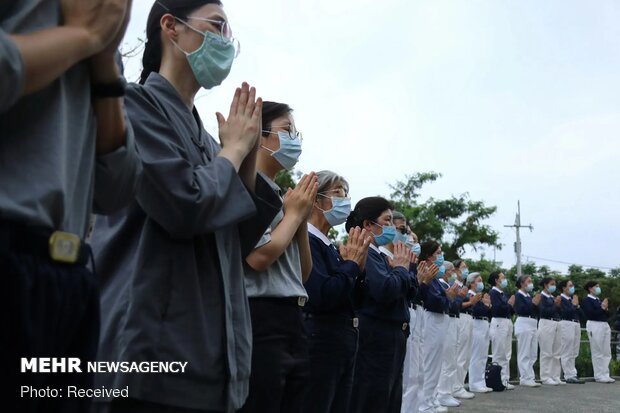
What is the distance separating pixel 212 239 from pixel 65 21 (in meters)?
1.06

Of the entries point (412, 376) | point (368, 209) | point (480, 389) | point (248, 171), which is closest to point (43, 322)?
point (248, 171)

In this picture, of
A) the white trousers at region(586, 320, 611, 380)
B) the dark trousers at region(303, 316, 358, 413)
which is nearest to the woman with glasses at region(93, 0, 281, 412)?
the dark trousers at region(303, 316, 358, 413)

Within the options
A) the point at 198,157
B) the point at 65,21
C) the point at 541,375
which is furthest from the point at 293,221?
the point at 541,375

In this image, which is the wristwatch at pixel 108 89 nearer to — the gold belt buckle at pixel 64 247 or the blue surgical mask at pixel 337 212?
the gold belt buckle at pixel 64 247

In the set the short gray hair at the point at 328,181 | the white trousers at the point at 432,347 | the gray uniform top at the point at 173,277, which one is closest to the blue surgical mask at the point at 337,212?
the short gray hair at the point at 328,181

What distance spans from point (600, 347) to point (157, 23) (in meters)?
20.1

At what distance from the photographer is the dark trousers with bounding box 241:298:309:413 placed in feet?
11.7

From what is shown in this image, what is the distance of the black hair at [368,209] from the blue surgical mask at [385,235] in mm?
98

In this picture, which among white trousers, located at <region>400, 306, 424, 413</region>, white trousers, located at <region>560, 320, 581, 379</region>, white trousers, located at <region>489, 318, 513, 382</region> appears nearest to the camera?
white trousers, located at <region>400, 306, 424, 413</region>

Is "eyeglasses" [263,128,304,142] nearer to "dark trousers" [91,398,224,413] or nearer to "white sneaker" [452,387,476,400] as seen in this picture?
"dark trousers" [91,398,224,413]

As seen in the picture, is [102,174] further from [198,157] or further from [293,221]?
[293,221]

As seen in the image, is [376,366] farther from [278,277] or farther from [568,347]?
[568,347]

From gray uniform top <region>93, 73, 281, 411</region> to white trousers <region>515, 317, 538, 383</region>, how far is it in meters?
17.3

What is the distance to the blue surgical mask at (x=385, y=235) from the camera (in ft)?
23.9
